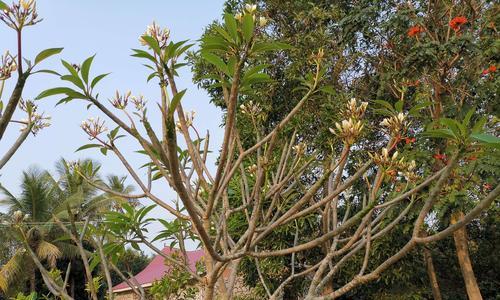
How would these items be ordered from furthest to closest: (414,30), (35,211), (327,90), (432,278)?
1. (35,211)
2. (432,278)
3. (414,30)
4. (327,90)

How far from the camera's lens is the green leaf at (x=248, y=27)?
1.01 m

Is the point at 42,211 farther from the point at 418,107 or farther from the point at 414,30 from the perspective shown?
the point at 418,107

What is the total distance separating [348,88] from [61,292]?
810 centimetres

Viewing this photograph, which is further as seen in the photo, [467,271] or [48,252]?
[48,252]

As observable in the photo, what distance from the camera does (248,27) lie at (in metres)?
1.02

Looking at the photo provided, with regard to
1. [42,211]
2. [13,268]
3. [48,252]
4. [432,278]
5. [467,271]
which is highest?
[42,211]

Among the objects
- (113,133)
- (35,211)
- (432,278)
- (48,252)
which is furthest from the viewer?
(35,211)

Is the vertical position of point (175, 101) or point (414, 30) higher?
point (414, 30)

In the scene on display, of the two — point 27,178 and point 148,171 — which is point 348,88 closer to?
point 148,171

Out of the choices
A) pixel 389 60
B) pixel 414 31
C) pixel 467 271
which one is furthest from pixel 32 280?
pixel 414 31

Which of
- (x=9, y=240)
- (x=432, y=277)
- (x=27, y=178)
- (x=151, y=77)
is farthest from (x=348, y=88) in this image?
(x=9, y=240)

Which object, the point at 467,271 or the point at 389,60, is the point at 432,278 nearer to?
the point at 467,271

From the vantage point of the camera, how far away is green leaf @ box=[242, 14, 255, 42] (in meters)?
1.01

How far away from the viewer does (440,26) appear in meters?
7.16
